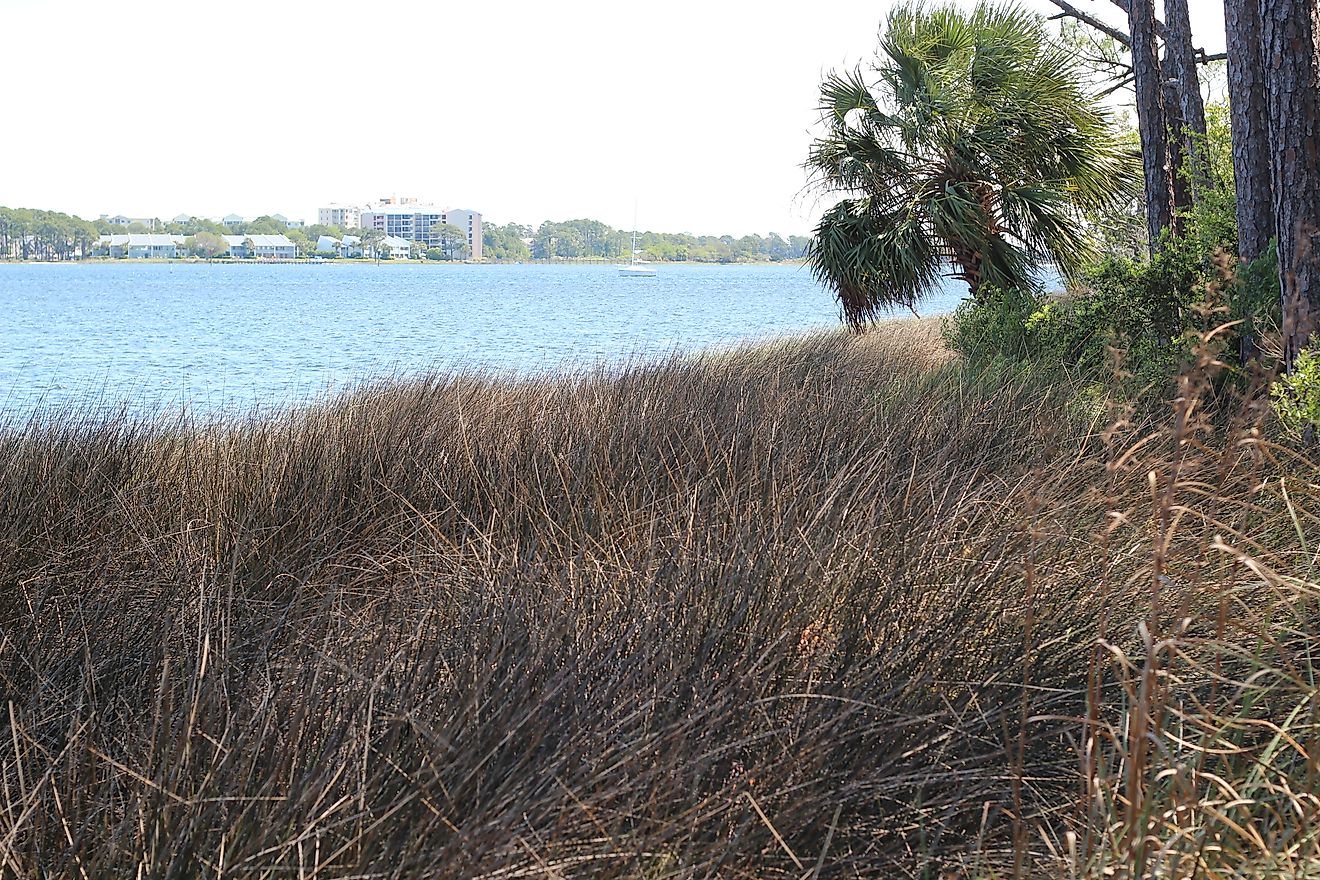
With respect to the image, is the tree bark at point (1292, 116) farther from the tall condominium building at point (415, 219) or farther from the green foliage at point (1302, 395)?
the tall condominium building at point (415, 219)

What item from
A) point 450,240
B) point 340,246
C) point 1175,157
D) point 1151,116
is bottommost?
point 1175,157

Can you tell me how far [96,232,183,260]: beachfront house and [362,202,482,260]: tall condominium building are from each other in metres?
32.3

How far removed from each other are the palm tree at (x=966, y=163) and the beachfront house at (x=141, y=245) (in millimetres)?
134650

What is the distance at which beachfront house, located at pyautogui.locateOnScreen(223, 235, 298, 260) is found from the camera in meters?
141

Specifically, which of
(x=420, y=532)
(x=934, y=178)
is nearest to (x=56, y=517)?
(x=420, y=532)

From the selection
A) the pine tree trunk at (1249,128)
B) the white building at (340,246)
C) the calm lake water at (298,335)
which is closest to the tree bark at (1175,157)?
the pine tree trunk at (1249,128)

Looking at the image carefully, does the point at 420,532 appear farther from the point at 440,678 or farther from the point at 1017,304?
the point at 1017,304

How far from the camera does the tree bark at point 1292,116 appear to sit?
5.12 meters

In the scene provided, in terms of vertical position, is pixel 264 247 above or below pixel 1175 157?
above

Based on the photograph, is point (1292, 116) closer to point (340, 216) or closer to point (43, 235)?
point (43, 235)

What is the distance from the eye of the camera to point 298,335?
3009 cm

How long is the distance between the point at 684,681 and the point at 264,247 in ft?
489

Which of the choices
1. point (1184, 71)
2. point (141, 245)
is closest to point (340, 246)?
point (141, 245)

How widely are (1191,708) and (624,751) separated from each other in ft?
4.40
